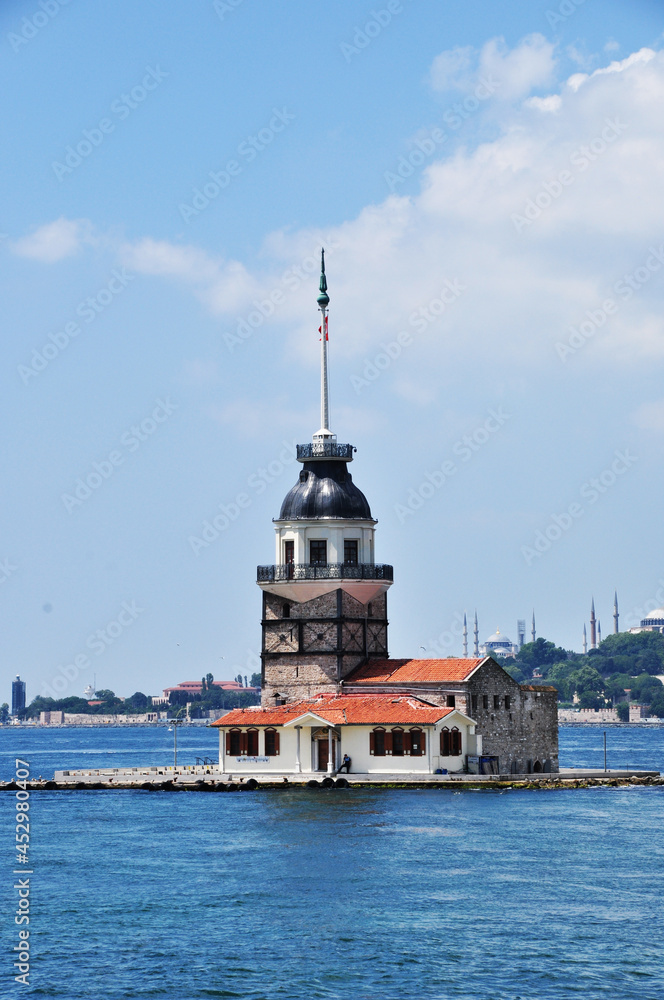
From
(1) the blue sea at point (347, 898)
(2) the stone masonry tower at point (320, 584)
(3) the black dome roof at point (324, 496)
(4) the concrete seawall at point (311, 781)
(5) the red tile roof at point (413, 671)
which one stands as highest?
(3) the black dome roof at point (324, 496)

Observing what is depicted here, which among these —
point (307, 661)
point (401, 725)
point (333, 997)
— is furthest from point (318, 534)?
point (333, 997)

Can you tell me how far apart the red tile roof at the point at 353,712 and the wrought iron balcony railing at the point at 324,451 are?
1143cm

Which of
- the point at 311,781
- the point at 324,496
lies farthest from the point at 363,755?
the point at 324,496

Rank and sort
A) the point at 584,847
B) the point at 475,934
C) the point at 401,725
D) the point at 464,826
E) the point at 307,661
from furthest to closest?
the point at 307,661 → the point at 401,725 → the point at 464,826 → the point at 584,847 → the point at 475,934

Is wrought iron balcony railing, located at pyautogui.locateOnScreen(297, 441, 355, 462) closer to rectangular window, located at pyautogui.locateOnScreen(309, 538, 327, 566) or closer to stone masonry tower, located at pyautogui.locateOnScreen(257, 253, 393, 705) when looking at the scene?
stone masonry tower, located at pyautogui.locateOnScreen(257, 253, 393, 705)

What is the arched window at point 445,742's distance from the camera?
71.4m

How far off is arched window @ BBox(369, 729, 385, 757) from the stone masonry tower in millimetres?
5172

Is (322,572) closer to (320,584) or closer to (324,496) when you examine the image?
(320,584)

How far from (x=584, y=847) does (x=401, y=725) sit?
61.5 ft

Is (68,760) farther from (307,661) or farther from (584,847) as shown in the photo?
(584,847)

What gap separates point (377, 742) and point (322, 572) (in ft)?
30.8

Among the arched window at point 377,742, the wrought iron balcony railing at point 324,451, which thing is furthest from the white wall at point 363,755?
the wrought iron balcony railing at point 324,451

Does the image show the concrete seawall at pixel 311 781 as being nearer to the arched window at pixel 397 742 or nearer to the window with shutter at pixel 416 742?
the arched window at pixel 397 742

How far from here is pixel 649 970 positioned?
116 feet
